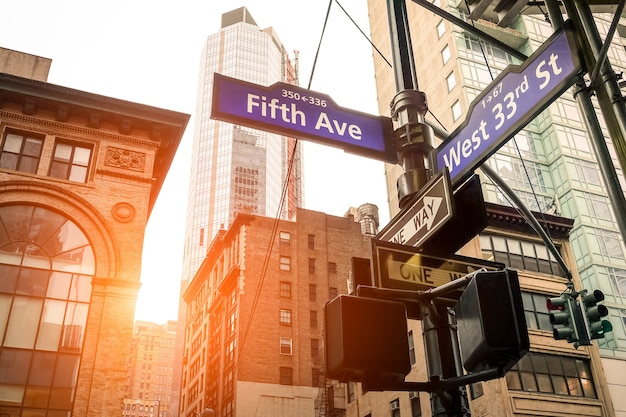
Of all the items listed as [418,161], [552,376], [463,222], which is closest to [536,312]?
[552,376]

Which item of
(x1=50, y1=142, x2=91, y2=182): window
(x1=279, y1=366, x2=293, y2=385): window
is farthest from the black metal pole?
(x1=279, y1=366, x2=293, y2=385): window

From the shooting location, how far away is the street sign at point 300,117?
5.65 metres

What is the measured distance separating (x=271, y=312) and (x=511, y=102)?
177 ft

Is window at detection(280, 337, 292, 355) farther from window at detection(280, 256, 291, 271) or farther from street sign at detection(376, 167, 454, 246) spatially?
street sign at detection(376, 167, 454, 246)

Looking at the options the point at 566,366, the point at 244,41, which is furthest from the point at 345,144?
the point at 244,41

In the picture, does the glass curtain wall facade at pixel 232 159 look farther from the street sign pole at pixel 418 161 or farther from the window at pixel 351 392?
the street sign pole at pixel 418 161

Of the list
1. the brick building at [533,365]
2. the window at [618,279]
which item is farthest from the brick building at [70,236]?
the window at [618,279]

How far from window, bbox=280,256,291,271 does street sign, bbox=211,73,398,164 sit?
179 feet

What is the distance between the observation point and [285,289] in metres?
59.0

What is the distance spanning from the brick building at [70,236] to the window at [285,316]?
33585mm

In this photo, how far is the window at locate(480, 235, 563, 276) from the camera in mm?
33438

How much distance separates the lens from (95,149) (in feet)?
80.7

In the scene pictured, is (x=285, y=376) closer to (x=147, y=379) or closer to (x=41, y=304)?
(x=41, y=304)

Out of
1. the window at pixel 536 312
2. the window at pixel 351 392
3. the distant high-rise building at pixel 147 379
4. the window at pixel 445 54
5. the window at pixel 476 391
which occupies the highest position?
the distant high-rise building at pixel 147 379
